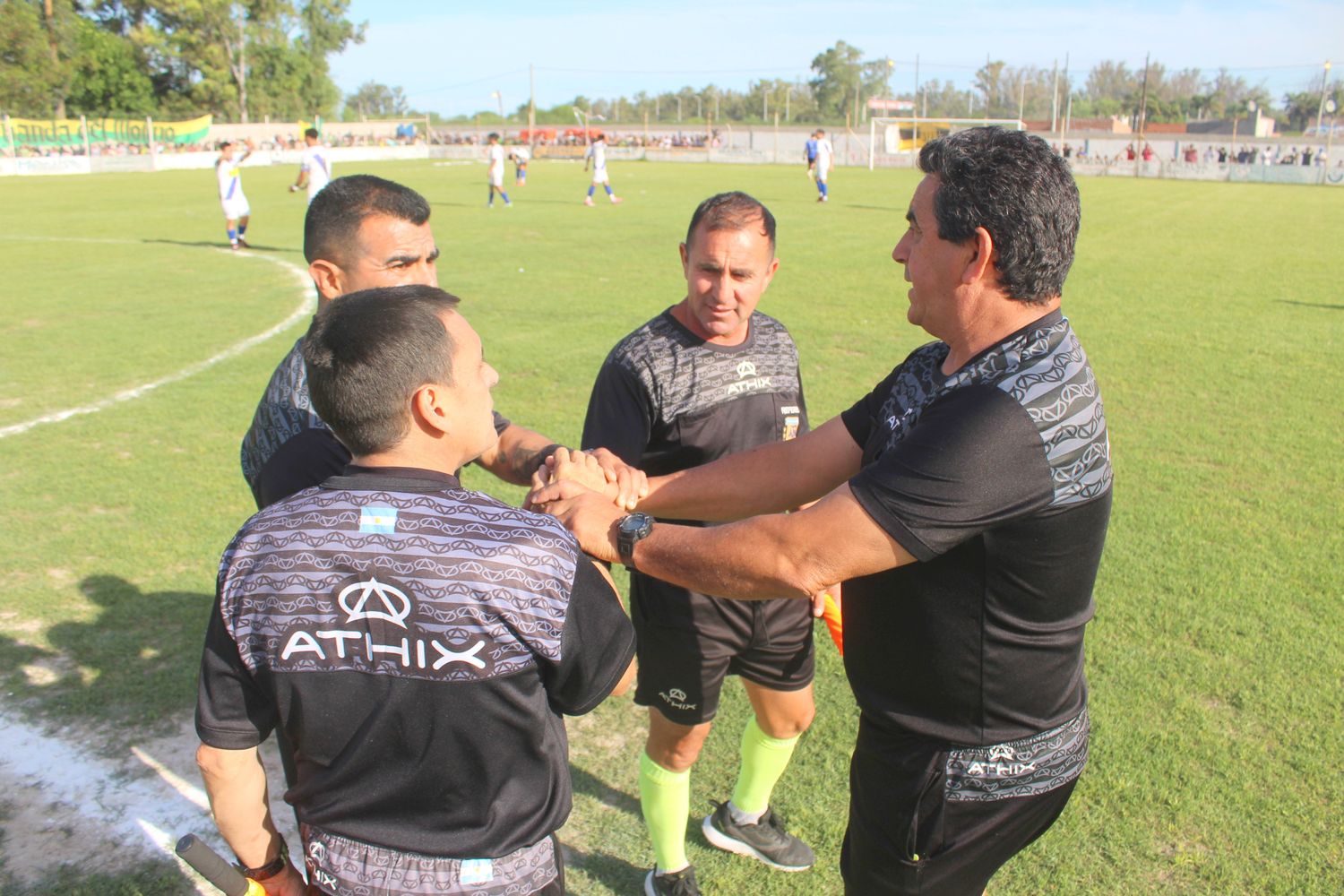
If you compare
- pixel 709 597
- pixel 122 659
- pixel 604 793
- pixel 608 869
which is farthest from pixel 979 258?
pixel 122 659

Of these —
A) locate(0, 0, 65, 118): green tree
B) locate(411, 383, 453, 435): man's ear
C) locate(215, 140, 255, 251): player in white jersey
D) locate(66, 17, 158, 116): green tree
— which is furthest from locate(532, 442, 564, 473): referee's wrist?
locate(66, 17, 158, 116): green tree

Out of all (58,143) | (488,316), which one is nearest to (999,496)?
(488,316)

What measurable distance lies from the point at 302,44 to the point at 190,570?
294 ft

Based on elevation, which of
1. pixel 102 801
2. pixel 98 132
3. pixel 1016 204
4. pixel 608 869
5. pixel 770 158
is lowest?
pixel 608 869

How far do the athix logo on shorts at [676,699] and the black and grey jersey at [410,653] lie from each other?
4.67ft

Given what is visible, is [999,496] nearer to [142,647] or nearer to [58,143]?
[142,647]

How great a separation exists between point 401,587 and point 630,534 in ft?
2.61

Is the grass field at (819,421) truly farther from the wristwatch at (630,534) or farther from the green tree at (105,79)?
the green tree at (105,79)

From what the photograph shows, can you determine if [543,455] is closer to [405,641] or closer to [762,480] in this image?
[762,480]

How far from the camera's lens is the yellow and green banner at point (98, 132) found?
44.5 meters

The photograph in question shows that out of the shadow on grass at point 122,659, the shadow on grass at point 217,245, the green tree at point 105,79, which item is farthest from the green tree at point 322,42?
the shadow on grass at point 122,659

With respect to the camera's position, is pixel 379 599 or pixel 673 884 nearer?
pixel 379 599

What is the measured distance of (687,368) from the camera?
11.2 feet

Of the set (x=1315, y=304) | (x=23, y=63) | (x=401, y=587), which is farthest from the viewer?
(x=23, y=63)
